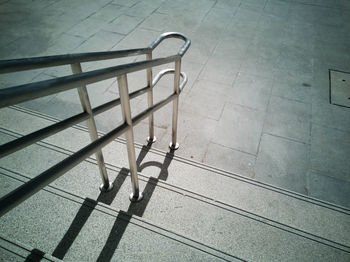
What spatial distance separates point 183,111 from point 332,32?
4.07 meters

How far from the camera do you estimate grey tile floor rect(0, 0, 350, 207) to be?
9.16ft

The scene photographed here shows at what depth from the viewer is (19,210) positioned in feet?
5.55

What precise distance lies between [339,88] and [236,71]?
156 centimetres

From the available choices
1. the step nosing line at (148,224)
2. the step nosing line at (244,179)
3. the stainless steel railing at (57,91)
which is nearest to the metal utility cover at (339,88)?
the step nosing line at (244,179)

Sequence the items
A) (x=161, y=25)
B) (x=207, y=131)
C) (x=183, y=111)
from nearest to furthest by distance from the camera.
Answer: (x=207, y=131) → (x=183, y=111) → (x=161, y=25)

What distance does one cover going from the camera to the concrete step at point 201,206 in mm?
1754

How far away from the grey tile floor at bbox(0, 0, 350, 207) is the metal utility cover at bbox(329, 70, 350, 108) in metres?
0.11

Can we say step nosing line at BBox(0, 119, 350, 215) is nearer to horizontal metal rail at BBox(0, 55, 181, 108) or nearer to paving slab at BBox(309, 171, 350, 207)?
paving slab at BBox(309, 171, 350, 207)

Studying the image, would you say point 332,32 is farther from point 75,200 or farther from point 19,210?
point 19,210

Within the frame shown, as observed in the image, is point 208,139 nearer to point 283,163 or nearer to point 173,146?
point 173,146

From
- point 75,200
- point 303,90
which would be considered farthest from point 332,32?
point 75,200

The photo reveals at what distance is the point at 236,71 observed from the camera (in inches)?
158

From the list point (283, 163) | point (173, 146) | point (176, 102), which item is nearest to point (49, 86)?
point (176, 102)

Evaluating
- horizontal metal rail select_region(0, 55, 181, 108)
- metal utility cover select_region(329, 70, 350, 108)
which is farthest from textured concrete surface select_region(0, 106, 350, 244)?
metal utility cover select_region(329, 70, 350, 108)
